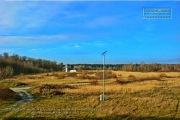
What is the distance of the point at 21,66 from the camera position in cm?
7288

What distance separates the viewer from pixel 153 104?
1507 centimetres

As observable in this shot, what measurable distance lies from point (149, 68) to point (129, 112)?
3177 inches

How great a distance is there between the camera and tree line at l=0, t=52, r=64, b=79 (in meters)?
59.9

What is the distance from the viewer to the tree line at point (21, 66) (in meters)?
59.9

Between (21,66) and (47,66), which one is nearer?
(21,66)

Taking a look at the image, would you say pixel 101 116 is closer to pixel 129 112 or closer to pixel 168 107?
pixel 129 112

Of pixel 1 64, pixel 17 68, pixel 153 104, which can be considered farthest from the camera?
pixel 17 68

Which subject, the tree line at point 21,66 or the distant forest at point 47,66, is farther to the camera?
the distant forest at point 47,66

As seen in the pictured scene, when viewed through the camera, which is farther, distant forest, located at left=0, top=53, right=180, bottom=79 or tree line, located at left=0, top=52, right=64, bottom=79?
distant forest, located at left=0, top=53, right=180, bottom=79

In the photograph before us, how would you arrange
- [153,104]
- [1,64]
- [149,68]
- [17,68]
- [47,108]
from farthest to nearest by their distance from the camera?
[149,68], [17,68], [1,64], [153,104], [47,108]

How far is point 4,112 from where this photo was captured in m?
12.7

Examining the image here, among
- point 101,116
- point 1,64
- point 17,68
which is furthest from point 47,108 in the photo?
point 17,68

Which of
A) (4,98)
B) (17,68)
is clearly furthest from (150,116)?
(17,68)

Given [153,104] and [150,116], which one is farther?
[153,104]
